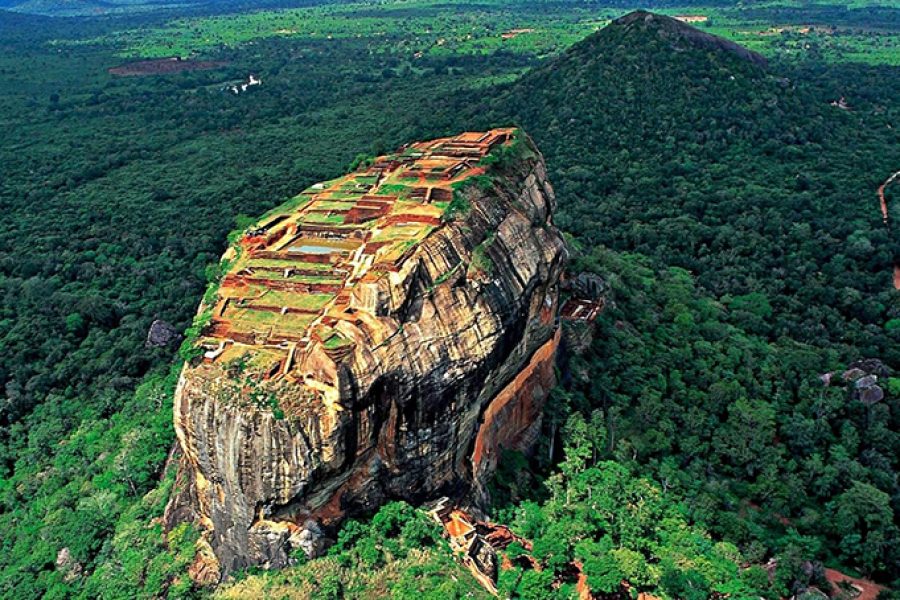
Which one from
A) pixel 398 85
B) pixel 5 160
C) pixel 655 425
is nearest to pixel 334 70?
pixel 398 85

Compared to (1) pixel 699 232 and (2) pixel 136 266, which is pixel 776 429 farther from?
(2) pixel 136 266

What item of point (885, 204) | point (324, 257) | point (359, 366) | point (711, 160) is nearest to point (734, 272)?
point (885, 204)

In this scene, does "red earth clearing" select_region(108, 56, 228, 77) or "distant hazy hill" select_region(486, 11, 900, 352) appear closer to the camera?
"distant hazy hill" select_region(486, 11, 900, 352)

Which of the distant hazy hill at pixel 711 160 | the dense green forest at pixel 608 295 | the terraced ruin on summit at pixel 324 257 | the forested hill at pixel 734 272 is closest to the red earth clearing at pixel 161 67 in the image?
the dense green forest at pixel 608 295

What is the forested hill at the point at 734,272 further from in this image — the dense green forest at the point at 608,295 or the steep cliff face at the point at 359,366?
→ the steep cliff face at the point at 359,366

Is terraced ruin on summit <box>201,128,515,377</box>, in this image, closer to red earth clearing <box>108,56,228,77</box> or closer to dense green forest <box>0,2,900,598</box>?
dense green forest <box>0,2,900,598</box>

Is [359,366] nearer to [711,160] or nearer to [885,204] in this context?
[885,204]

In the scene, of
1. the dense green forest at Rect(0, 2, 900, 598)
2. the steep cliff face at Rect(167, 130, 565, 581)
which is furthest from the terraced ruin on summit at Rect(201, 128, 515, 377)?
the dense green forest at Rect(0, 2, 900, 598)
